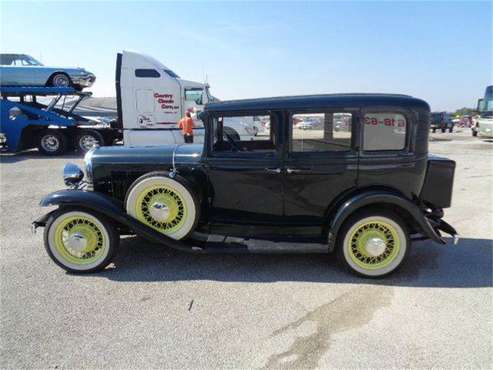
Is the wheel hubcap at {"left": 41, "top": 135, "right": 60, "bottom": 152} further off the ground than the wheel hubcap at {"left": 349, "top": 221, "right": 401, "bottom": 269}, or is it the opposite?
the wheel hubcap at {"left": 41, "top": 135, "right": 60, "bottom": 152}

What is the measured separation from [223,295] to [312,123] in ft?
6.24

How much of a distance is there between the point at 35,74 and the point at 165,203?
38.1ft

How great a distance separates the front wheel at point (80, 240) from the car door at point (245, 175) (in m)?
1.13

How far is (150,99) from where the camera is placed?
11039 mm

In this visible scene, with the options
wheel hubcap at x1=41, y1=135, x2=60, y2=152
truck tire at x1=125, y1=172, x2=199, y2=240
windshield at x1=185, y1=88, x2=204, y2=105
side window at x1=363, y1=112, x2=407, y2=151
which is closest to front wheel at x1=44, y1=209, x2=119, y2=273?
truck tire at x1=125, y1=172, x2=199, y2=240

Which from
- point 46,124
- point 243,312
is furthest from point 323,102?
point 46,124

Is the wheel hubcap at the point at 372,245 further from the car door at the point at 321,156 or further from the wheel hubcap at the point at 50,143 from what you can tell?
the wheel hubcap at the point at 50,143

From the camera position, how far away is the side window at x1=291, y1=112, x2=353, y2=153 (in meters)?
3.32

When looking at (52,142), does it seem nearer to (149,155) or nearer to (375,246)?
(149,155)

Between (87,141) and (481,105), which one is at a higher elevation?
(481,105)

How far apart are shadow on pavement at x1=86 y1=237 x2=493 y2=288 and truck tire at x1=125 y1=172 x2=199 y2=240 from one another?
417 mm

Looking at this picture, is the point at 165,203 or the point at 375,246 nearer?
the point at 375,246

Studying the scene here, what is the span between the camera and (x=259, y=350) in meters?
2.32

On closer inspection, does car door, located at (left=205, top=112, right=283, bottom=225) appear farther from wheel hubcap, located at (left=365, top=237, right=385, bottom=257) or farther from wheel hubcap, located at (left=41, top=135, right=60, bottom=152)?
wheel hubcap, located at (left=41, top=135, right=60, bottom=152)
